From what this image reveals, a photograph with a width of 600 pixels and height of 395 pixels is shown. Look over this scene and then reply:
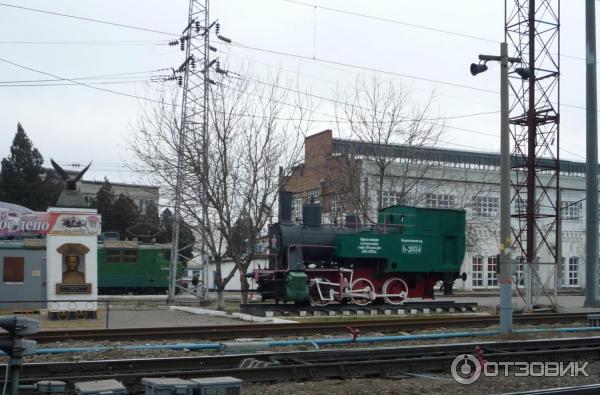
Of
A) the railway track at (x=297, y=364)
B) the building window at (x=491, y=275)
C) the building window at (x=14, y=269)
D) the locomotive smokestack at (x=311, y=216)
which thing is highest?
the locomotive smokestack at (x=311, y=216)

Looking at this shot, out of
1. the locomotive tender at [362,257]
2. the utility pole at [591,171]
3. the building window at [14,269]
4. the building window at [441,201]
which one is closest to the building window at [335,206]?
the building window at [441,201]

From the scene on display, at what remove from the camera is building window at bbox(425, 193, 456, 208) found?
127ft

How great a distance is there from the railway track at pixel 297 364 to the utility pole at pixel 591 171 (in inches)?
587

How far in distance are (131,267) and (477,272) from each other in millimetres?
25749

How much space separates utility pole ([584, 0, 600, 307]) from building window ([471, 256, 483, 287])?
22426mm

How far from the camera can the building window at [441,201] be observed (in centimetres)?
3866

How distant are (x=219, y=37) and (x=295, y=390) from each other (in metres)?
21.8

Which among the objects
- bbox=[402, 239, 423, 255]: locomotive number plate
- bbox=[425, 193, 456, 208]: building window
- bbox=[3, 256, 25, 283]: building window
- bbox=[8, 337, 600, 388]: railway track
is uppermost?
bbox=[425, 193, 456, 208]: building window

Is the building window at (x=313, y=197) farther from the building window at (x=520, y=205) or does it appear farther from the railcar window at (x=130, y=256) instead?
the railcar window at (x=130, y=256)

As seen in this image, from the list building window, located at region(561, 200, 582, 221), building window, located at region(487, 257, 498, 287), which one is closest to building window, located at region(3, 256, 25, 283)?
building window, located at region(487, 257, 498, 287)

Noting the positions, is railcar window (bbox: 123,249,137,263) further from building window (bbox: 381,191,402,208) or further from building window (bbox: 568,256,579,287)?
building window (bbox: 568,256,579,287)

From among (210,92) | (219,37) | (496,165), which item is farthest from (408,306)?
(496,165)

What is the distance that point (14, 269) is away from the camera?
82.1 ft

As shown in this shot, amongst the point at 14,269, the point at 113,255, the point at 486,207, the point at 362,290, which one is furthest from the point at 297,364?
the point at 486,207
